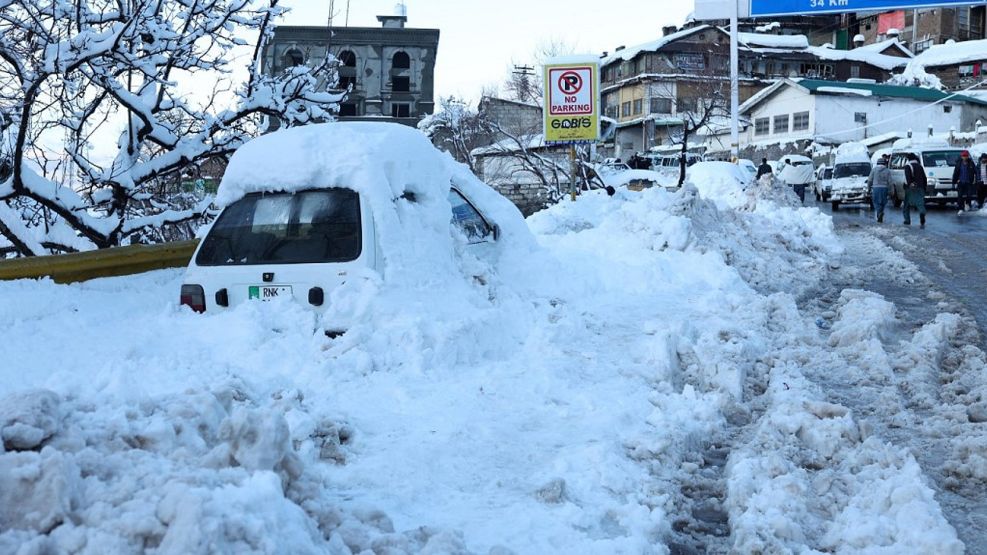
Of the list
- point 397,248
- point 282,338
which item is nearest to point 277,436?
point 282,338

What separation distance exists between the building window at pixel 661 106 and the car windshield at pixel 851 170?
3907 cm

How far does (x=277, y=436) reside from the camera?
3.34 metres

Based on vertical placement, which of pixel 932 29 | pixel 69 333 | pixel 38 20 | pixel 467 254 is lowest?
pixel 69 333

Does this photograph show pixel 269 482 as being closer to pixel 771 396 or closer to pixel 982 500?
pixel 982 500

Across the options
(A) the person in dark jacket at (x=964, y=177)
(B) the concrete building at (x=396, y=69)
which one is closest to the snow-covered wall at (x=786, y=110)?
(B) the concrete building at (x=396, y=69)

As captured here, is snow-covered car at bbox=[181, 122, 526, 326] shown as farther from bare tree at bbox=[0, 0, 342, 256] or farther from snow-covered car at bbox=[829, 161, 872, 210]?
snow-covered car at bbox=[829, 161, 872, 210]

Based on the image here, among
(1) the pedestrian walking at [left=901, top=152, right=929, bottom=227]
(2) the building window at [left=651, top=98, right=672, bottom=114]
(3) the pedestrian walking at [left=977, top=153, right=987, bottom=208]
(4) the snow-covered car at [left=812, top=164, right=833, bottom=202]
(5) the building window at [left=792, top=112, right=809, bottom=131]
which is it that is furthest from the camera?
(2) the building window at [left=651, top=98, right=672, bottom=114]

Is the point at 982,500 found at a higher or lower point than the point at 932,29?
lower

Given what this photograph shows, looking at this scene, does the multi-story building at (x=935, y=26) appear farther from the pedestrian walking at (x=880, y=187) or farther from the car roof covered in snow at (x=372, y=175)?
the car roof covered in snow at (x=372, y=175)

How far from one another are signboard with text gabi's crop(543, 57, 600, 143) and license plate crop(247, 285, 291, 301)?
11.9 meters

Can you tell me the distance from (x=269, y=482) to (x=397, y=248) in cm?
355

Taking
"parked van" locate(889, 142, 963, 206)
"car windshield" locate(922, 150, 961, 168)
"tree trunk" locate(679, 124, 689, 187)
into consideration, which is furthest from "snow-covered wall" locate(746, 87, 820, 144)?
"car windshield" locate(922, 150, 961, 168)

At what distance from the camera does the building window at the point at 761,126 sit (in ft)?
203

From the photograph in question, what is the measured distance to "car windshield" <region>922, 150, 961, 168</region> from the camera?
2962 centimetres
